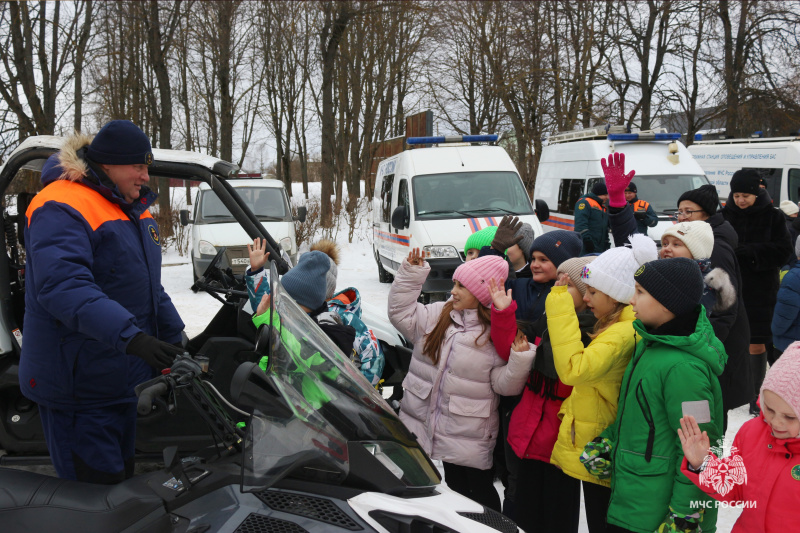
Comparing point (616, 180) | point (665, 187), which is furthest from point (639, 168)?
point (616, 180)

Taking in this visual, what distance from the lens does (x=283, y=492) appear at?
1771mm

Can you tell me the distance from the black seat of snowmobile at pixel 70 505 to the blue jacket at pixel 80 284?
1.62ft

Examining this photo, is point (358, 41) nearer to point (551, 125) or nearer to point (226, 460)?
point (551, 125)

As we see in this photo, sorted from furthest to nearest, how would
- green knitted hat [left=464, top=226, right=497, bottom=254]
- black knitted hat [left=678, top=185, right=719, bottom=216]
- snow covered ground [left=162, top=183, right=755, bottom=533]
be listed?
snow covered ground [left=162, top=183, right=755, bottom=533] → black knitted hat [left=678, top=185, right=719, bottom=216] → green knitted hat [left=464, top=226, right=497, bottom=254]

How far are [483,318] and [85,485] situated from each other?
1.85 metres

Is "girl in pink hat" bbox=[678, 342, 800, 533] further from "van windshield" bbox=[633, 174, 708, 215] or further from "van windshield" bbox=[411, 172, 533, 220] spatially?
"van windshield" bbox=[633, 174, 708, 215]

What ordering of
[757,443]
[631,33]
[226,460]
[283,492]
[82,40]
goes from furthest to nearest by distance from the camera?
[631,33], [82,40], [757,443], [226,460], [283,492]

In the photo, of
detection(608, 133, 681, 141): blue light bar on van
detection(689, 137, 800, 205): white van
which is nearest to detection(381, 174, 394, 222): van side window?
detection(608, 133, 681, 141): blue light bar on van

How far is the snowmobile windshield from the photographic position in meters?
1.73

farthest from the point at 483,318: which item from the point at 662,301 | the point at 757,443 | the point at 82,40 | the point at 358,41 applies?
the point at 358,41

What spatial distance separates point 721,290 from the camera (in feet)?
11.6

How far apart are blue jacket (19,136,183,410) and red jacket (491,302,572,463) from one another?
1588 millimetres

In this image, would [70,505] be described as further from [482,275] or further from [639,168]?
[639,168]

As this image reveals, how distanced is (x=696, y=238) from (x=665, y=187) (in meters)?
7.33
